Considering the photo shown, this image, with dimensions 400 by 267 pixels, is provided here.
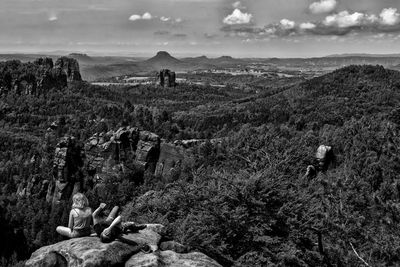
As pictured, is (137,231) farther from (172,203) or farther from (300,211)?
(172,203)

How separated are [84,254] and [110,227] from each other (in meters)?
1.31

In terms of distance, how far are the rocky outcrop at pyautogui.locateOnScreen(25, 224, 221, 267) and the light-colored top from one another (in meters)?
0.43

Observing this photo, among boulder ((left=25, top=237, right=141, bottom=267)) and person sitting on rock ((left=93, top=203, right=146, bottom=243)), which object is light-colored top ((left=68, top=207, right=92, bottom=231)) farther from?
boulder ((left=25, top=237, right=141, bottom=267))

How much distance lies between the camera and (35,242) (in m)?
77.8

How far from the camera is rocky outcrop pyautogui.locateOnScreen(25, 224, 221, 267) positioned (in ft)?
44.5

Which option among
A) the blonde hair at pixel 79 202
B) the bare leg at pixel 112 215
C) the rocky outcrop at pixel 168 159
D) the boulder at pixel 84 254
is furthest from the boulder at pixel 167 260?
the rocky outcrop at pixel 168 159

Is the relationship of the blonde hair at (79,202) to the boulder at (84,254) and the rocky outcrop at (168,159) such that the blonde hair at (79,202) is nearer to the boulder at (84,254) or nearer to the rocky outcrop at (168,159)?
the boulder at (84,254)

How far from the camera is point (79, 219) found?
1502cm

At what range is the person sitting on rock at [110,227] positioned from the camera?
14.5 metres

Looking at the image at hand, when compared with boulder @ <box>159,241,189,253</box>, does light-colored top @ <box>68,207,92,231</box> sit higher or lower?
higher

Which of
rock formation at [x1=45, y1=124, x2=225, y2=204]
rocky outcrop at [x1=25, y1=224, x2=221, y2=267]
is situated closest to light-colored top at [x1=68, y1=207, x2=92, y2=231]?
rocky outcrop at [x1=25, y1=224, x2=221, y2=267]

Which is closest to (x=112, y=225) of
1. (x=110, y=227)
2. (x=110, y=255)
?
(x=110, y=227)

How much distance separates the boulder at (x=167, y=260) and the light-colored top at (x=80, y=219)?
2185 mm

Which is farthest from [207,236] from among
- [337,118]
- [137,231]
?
[337,118]
